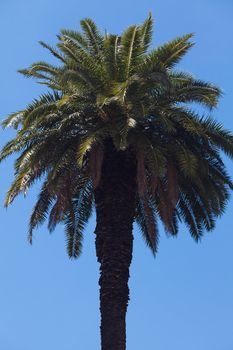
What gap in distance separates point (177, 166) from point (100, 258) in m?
3.60

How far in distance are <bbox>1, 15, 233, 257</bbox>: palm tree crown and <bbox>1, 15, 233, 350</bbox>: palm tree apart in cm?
3

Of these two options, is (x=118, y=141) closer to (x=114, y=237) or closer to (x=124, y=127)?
(x=124, y=127)

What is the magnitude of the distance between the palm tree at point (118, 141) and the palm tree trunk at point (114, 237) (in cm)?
3

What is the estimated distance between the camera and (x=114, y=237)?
29922 millimetres

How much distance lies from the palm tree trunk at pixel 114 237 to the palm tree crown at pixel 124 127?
447 millimetres

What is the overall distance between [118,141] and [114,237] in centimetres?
291

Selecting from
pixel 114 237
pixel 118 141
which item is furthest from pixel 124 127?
pixel 114 237

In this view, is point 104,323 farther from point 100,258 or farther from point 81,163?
point 81,163

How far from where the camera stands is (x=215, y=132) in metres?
31.1

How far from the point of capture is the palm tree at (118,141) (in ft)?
96.6

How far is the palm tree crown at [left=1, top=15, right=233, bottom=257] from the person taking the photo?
2961cm

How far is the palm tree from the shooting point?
96.6 feet

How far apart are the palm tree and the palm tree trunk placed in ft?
0.10

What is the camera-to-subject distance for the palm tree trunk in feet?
94.6
